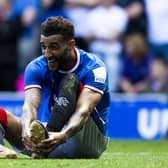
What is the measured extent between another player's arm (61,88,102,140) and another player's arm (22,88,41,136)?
365 mm

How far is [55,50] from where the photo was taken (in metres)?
7.95

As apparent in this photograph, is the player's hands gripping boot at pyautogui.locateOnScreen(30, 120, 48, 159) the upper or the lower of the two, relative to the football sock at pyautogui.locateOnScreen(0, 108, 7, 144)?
upper

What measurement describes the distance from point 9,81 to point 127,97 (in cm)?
260

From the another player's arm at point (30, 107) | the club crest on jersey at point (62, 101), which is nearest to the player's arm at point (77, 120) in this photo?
the club crest on jersey at point (62, 101)

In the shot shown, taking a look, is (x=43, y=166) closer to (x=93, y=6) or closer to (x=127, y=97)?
(x=127, y=97)

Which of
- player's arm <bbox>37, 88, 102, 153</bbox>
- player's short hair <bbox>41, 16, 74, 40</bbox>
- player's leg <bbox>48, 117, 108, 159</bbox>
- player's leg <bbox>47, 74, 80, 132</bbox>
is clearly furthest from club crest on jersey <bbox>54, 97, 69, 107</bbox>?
player's short hair <bbox>41, 16, 74, 40</bbox>

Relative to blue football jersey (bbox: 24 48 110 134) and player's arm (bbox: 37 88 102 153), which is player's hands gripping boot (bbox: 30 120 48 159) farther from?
blue football jersey (bbox: 24 48 110 134)

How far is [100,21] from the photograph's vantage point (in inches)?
655

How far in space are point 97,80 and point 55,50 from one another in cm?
48

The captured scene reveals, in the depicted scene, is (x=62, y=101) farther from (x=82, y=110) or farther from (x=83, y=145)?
(x=83, y=145)

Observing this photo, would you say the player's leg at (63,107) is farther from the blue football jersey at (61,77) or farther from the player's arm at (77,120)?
the blue football jersey at (61,77)

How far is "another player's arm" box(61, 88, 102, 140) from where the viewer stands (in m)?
7.67

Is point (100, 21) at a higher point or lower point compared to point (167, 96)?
higher

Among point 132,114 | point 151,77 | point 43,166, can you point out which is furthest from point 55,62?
point 151,77
